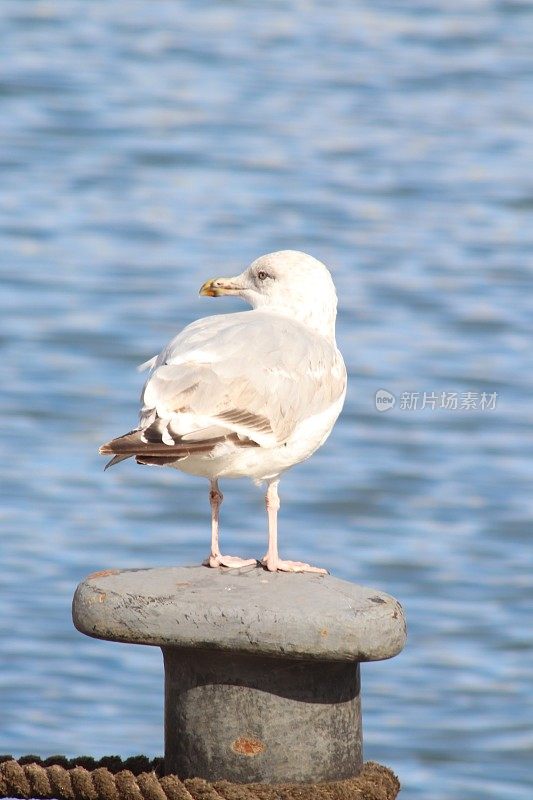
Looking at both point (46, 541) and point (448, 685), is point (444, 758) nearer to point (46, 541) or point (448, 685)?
point (448, 685)

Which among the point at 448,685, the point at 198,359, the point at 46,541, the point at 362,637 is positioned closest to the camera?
the point at 362,637

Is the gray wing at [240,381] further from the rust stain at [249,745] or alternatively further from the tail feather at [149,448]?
the rust stain at [249,745]

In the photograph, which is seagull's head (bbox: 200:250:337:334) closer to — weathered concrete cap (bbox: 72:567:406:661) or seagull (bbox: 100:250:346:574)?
seagull (bbox: 100:250:346:574)

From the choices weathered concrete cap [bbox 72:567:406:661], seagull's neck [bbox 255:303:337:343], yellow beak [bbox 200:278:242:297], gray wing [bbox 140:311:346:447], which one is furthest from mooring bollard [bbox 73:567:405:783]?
yellow beak [bbox 200:278:242:297]

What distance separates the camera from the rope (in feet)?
11.8

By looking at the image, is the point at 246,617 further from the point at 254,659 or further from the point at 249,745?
the point at 249,745

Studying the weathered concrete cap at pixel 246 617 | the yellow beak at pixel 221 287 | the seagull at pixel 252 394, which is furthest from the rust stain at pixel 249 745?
the yellow beak at pixel 221 287

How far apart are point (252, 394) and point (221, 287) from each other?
736 mm

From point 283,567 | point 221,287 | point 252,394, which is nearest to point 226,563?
point 283,567

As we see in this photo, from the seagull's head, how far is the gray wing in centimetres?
14

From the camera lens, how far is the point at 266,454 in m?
4.17

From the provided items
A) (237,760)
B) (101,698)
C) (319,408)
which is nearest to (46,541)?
(101,698)

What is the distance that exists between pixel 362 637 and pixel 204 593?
35cm

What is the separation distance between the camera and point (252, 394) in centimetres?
414
